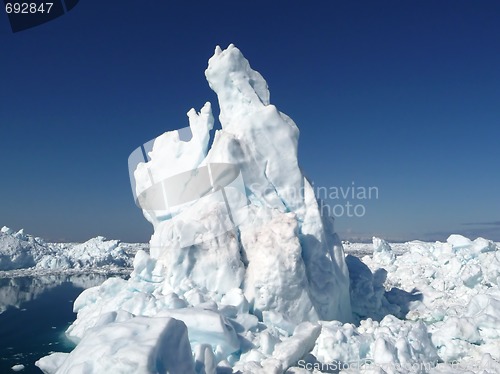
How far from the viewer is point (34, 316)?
1942 cm

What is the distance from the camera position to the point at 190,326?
388 inches

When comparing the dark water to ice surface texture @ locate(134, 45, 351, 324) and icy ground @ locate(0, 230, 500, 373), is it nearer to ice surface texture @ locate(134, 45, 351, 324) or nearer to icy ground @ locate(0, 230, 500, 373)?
icy ground @ locate(0, 230, 500, 373)

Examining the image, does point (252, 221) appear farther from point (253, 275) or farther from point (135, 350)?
point (135, 350)

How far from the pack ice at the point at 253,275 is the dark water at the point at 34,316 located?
1.15m

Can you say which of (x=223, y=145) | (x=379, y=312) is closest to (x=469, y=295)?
(x=379, y=312)

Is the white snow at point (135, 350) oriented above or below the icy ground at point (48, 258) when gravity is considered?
below

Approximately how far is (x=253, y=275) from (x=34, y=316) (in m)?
11.5

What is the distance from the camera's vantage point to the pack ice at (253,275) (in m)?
10.7

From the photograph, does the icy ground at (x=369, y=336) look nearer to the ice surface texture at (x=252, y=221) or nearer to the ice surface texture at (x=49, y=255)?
the ice surface texture at (x=252, y=221)

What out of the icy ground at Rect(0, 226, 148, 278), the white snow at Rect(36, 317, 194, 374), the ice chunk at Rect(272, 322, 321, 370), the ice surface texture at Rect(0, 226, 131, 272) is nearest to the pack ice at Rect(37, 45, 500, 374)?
the ice chunk at Rect(272, 322, 321, 370)

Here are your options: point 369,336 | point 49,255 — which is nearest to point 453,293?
point 369,336

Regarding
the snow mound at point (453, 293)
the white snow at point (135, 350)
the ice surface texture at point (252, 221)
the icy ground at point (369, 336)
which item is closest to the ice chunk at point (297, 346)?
the icy ground at point (369, 336)

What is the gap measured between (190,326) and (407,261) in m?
22.9

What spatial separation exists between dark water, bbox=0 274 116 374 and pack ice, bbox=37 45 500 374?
1148mm
